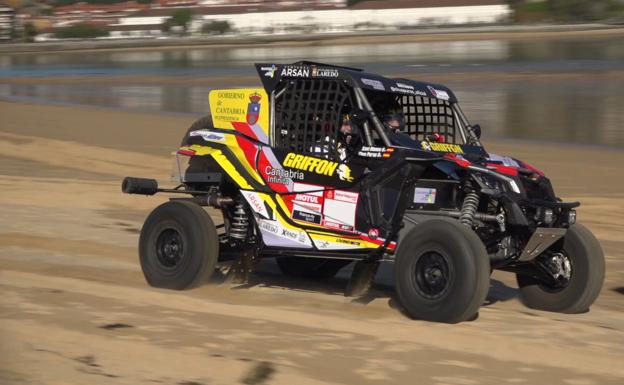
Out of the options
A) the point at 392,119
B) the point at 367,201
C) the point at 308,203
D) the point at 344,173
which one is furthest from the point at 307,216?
the point at 392,119

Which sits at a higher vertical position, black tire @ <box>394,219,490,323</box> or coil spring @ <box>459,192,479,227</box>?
coil spring @ <box>459,192,479,227</box>

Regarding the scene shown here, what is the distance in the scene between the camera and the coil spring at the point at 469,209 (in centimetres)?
929

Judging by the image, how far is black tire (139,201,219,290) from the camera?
10.3m

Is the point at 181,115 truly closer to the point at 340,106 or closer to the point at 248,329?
the point at 340,106

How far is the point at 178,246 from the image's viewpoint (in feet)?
34.7

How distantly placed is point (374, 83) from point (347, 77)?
0.28 metres

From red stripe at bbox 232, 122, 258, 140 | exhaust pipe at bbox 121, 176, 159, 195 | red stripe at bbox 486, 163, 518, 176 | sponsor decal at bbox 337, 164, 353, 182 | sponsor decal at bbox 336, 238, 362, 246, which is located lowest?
sponsor decal at bbox 336, 238, 362, 246

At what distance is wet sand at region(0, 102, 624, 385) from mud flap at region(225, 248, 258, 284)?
0.11 meters

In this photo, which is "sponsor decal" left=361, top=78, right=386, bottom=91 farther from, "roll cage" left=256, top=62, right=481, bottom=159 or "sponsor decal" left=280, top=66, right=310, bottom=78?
"sponsor decal" left=280, top=66, right=310, bottom=78

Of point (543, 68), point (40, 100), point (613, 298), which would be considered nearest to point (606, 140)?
point (613, 298)

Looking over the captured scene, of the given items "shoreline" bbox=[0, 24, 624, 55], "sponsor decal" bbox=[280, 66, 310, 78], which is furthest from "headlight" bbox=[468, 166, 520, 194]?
"shoreline" bbox=[0, 24, 624, 55]

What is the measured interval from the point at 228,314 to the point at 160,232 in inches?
59.7

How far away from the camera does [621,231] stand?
14586 mm

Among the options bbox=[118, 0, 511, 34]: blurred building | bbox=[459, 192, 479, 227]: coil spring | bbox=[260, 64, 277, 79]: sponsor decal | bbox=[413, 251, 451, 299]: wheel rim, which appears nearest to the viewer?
bbox=[413, 251, 451, 299]: wheel rim
